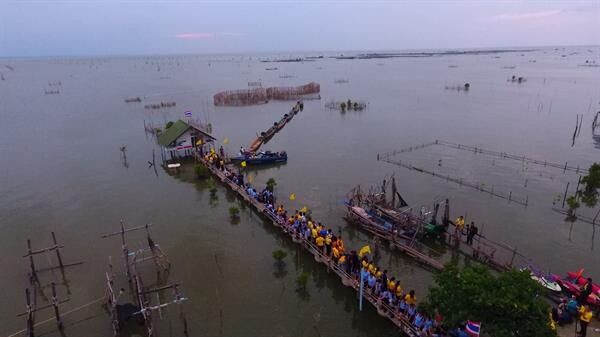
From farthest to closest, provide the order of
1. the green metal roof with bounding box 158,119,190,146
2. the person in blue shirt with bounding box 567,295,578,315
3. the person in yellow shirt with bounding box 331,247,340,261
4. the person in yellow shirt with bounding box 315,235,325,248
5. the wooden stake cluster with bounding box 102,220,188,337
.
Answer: the green metal roof with bounding box 158,119,190,146, the person in yellow shirt with bounding box 315,235,325,248, the person in yellow shirt with bounding box 331,247,340,261, the person in blue shirt with bounding box 567,295,578,315, the wooden stake cluster with bounding box 102,220,188,337

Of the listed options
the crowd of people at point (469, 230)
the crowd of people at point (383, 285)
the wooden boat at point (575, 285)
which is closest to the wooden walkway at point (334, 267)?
the crowd of people at point (383, 285)

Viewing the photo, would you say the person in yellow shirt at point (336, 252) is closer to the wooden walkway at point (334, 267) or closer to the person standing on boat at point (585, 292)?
the wooden walkway at point (334, 267)

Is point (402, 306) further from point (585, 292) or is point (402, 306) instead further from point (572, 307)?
point (585, 292)

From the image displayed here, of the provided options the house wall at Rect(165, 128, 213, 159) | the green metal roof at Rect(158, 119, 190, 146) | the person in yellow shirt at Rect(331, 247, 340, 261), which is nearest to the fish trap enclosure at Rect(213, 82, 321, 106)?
the green metal roof at Rect(158, 119, 190, 146)

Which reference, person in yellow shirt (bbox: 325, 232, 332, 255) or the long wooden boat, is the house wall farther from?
person in yellow shirt (bbox: 325, 232, 332, 255)

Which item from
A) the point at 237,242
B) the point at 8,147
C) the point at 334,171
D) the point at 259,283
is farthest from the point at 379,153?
the point at 8,147
